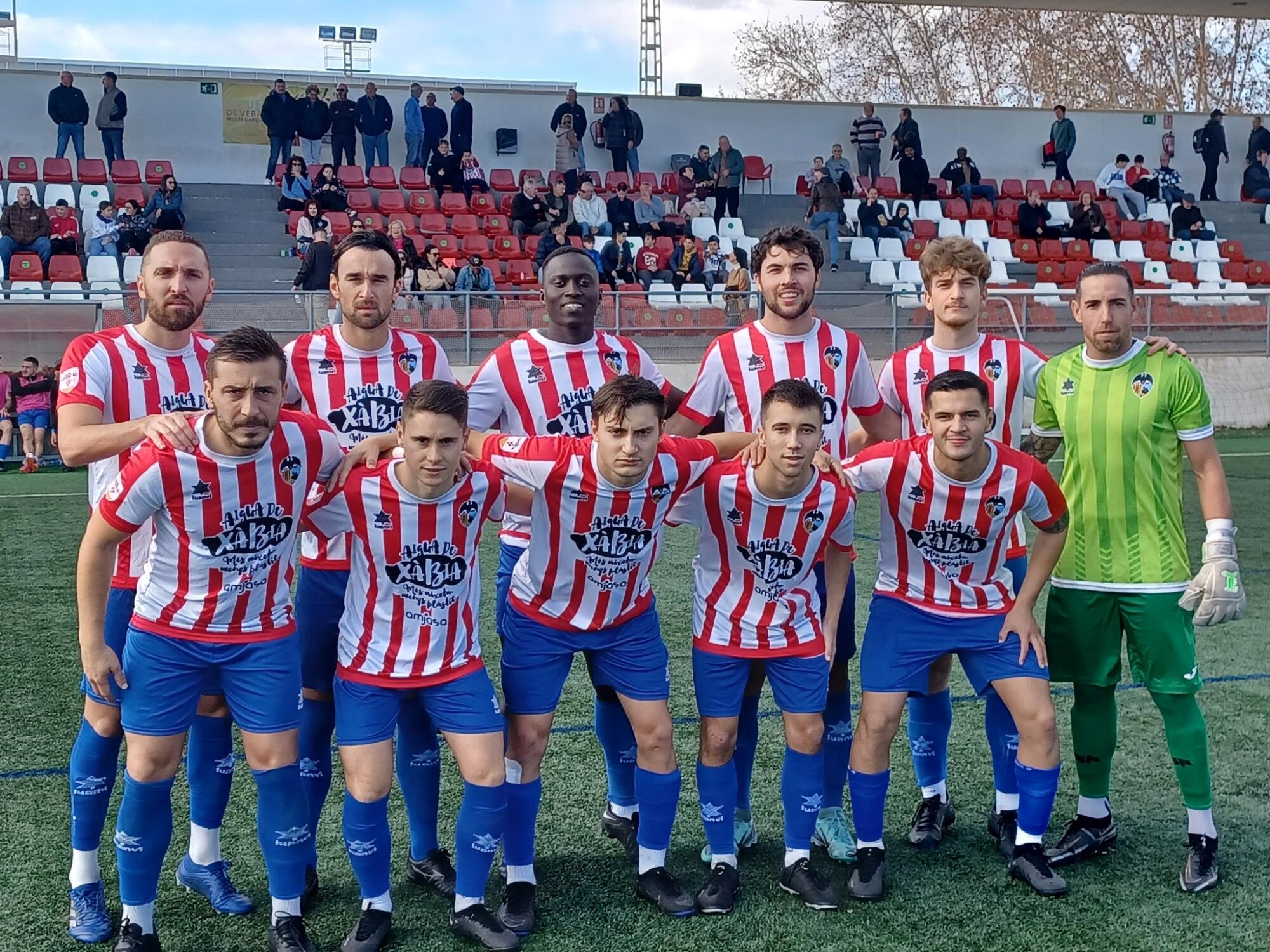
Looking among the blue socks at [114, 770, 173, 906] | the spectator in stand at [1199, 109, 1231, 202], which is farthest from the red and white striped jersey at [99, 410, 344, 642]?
the spectator in stand at [1199, 109, 1231, 202]

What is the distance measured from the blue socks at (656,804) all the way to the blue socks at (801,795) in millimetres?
184

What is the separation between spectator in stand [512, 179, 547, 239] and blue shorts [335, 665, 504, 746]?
1373cm

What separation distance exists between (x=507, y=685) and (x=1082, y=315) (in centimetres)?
200

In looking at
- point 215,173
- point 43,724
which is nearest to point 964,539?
point 43,724

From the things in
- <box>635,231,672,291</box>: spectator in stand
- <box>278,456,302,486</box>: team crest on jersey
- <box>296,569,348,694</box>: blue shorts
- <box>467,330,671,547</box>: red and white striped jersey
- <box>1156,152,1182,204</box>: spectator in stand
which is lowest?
<box>296,569,348,694</box>: blue shorts

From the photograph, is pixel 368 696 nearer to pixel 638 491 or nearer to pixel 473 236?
pixel 638 491

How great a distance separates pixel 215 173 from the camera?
1938 cm

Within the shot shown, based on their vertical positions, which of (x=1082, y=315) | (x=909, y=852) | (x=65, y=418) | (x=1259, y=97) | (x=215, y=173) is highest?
(x=1259, y=97)

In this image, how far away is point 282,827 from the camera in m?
3.22

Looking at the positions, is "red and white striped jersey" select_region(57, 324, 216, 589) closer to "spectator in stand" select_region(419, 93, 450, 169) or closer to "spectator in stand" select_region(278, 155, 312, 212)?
"spectator in stand" select_region(278, 155, 312, 212)

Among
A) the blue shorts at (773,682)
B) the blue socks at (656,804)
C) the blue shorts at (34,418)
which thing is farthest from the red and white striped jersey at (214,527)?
the blue shorts at (34,418)

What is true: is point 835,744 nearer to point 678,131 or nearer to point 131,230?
point 131,230

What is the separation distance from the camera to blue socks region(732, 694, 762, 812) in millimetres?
3822

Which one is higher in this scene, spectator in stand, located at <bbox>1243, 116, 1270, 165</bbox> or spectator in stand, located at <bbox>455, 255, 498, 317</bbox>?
spectator in stand, located at <bbox>1243, 116, 1270, 165</bbox>
